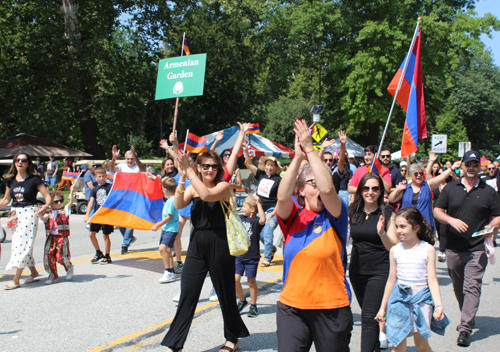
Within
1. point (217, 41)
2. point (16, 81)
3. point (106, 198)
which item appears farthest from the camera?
point (217, 41)

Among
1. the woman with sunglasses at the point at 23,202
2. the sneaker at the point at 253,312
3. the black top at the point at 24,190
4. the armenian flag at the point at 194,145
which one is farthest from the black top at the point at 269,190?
the armenian flag at the point at 194,145

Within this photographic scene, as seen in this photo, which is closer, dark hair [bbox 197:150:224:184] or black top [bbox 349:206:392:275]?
black top [bbox 349:206:392:275]

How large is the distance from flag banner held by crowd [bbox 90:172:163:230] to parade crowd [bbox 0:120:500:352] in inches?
40.1

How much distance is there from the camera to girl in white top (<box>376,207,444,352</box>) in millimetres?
3861

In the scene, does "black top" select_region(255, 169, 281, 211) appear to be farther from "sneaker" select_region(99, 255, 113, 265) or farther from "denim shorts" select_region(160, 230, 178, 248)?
"sneaker" select_region(99, 255, 113, 265)

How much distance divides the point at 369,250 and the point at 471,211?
179 centimetres

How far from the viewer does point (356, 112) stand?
2797 centimetres

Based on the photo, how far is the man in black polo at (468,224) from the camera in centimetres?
520

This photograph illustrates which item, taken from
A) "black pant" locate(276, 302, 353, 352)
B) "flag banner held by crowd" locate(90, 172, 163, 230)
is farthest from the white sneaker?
"black pant" locate(276, 302, 353, 352)

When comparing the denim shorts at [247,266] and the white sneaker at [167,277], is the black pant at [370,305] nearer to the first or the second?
the denim shorts at [247,266]

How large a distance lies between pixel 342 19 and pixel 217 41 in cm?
1366

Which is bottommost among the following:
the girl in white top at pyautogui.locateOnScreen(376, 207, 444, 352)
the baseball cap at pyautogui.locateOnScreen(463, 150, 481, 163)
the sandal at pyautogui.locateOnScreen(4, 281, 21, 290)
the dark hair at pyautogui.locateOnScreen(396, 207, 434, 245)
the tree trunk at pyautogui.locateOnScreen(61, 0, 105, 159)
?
the sandal at pyautogui.locateOnScreen(4, 281, 21, 290)

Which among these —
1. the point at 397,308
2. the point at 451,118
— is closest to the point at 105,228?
the point at 397,308

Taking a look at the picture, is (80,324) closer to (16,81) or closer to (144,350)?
(144,350)
